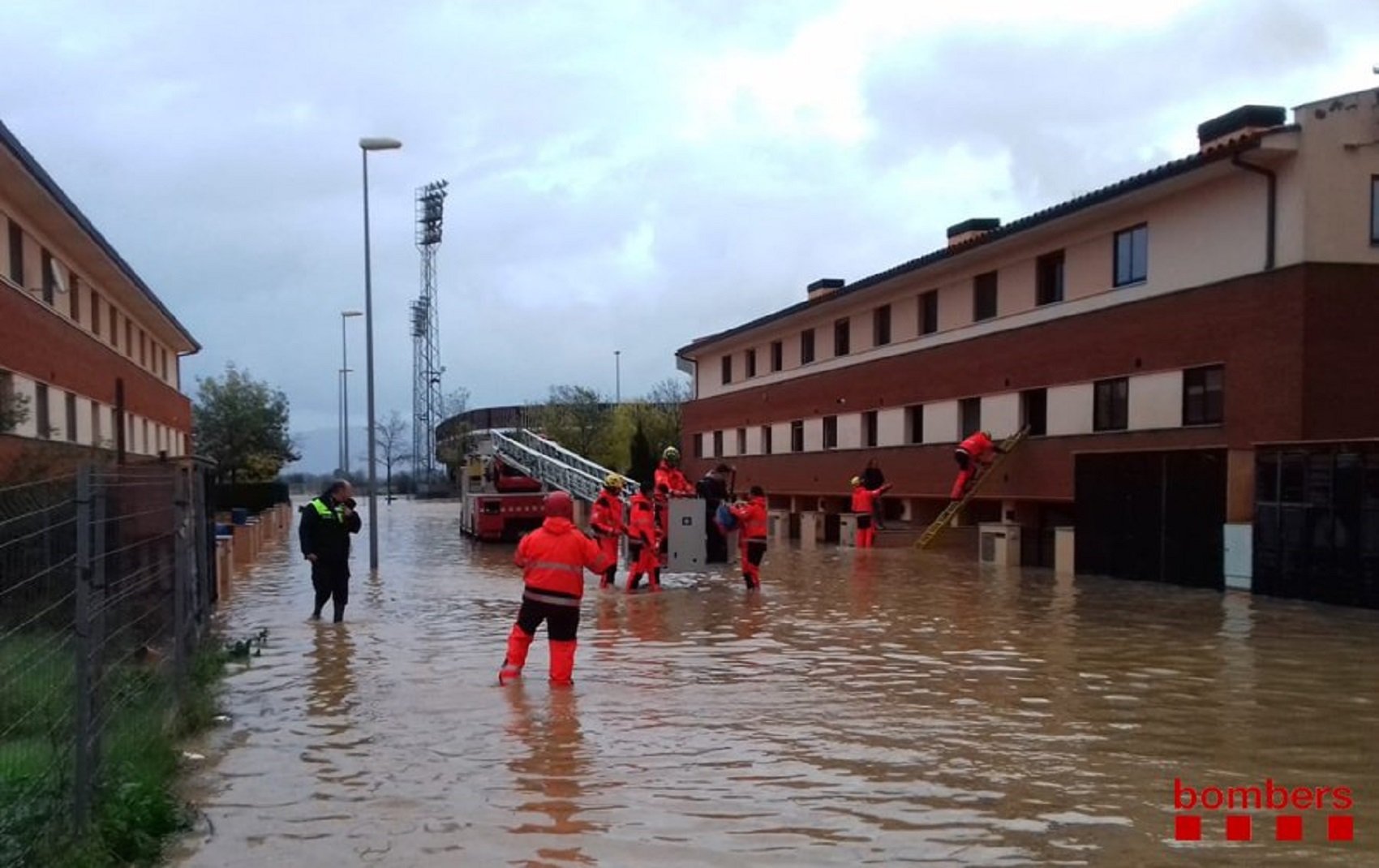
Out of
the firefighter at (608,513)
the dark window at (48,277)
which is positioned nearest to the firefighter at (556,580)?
the firefighter at (608,513)

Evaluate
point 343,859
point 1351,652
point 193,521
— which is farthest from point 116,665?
point 1351,652

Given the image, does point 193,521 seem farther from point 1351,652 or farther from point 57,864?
point 1351,652

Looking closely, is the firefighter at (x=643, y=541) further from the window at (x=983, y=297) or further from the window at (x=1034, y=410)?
the window at (x=983, y=297)

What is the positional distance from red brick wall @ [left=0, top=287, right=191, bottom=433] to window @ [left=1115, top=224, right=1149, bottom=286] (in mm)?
17385

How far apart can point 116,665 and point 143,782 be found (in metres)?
1.23

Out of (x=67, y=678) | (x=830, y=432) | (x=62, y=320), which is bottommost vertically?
(x=67, y=678)

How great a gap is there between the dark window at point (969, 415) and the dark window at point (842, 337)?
6.87 metres

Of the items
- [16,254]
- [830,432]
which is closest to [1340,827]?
[16,254]

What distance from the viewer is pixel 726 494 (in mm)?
21906

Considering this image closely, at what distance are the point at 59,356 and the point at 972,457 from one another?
18344 millimetres

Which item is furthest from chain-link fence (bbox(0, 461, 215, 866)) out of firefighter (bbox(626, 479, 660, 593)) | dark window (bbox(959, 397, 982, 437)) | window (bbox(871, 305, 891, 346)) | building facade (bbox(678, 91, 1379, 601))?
window (bbox(871, 305, 891, 346))

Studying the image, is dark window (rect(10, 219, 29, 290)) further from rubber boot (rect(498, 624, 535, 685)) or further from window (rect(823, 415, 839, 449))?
window (rect(823, 415, 839, 449))

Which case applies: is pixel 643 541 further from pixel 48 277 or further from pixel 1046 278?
pixel 48 277

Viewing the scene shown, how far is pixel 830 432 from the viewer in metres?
37.2
